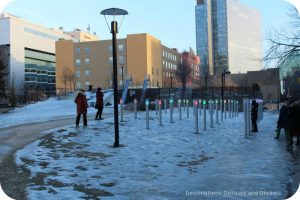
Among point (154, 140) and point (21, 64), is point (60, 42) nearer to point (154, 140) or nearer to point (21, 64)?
point (21, 64)

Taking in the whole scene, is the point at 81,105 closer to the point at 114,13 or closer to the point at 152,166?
the point at 114,13

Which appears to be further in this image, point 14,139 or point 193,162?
point 14,139

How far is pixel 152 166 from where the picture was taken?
952cm

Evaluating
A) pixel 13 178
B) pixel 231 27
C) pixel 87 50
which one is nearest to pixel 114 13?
pixel 13 178

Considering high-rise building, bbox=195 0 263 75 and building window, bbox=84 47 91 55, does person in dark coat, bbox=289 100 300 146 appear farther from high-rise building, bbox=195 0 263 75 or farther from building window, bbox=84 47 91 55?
building window, bbox=84 47 91 55

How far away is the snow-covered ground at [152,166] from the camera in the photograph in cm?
720

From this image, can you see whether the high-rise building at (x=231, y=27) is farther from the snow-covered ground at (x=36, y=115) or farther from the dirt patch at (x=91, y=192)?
the dirt patch at (x=91, y=192)

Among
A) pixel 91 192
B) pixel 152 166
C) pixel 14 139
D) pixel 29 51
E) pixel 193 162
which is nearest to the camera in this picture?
pixel 91 192

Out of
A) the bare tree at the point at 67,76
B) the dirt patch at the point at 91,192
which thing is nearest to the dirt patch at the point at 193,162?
the dirt patch at the point at 91,192

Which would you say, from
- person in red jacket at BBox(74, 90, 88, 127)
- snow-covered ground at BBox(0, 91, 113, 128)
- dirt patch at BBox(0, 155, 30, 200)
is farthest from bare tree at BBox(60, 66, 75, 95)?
dirt patch at BBox(0, 155, 30, 200)

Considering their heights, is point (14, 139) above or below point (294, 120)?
below

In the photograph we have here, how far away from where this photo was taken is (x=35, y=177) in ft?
25.8

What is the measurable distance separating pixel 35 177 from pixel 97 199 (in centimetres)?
180

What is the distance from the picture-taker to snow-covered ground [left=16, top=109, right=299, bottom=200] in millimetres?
7195
